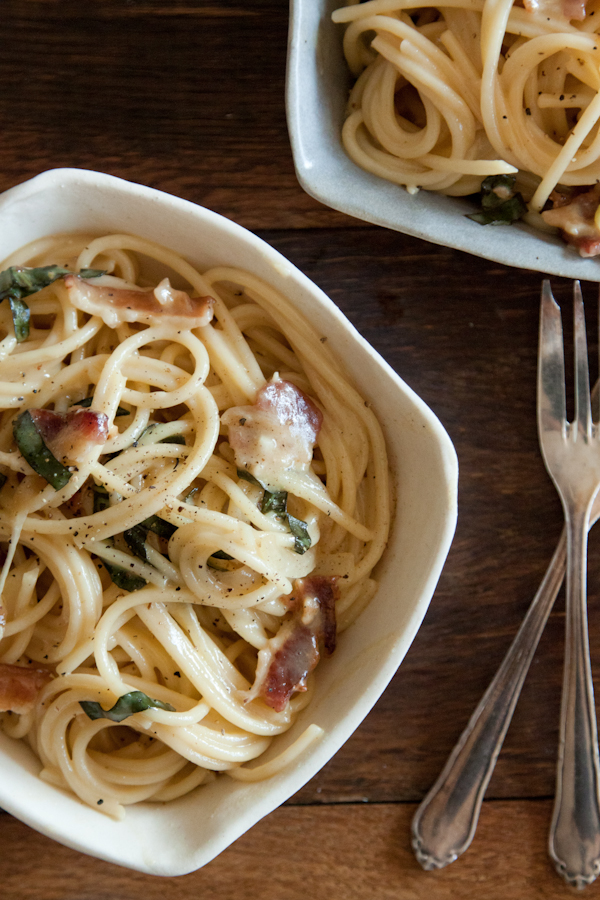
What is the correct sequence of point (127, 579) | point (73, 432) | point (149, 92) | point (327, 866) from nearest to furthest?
1. point (73, 432)
2. point (127, 579)
3. point (149, 92)
4. point (327, 866)

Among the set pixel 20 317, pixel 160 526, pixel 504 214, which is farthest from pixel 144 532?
pixel 504 214

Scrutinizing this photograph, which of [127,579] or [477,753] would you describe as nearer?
[127,579]

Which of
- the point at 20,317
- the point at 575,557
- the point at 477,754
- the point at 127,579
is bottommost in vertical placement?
the point at 477,754

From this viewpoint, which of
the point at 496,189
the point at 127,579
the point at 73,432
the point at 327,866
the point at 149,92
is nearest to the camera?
the point at 73,432

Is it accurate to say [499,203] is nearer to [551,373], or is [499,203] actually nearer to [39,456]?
[551,373]

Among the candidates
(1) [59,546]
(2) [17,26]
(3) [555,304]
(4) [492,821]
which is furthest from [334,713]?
(2) [17,26]

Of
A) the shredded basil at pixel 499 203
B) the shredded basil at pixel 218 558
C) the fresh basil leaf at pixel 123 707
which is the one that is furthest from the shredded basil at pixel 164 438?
the shredded basil at pixel 499 203

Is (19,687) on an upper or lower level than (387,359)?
lower

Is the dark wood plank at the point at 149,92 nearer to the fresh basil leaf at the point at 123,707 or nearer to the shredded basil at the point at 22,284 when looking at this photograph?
the shredded basil at the point at 22,284
